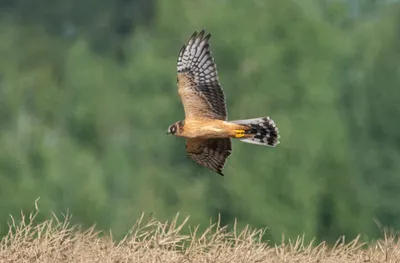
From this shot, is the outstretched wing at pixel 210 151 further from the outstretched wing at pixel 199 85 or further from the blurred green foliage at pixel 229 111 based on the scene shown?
the blurred green foliage at pixel 229 111

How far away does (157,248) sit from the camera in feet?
21.5

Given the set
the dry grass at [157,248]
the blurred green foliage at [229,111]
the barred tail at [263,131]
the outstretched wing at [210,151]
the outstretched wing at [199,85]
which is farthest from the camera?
the blurred green foliage at [229,111]

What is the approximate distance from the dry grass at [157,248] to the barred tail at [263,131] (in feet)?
4.10

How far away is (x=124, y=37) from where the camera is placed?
1363 inches

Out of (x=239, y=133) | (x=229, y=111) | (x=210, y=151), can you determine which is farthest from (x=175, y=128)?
(x=229, y=111)

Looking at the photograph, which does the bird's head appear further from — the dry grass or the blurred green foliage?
the blurred green foliage

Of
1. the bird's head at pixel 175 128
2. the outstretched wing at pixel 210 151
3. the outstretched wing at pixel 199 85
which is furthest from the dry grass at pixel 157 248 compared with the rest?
the outstretched wing at pixel 210 151

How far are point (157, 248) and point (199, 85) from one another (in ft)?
7.16

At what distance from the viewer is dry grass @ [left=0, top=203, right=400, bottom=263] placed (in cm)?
643

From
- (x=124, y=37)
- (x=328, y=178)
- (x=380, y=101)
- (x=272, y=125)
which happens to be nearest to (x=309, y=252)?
(x=272, y=125)

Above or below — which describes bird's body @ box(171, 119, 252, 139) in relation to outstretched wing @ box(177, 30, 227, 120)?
below

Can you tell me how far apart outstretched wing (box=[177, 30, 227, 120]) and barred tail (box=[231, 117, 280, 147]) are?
0.24m

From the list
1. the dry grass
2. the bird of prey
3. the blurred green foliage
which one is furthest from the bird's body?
the blurred green foliage

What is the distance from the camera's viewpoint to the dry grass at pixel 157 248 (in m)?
6.43
